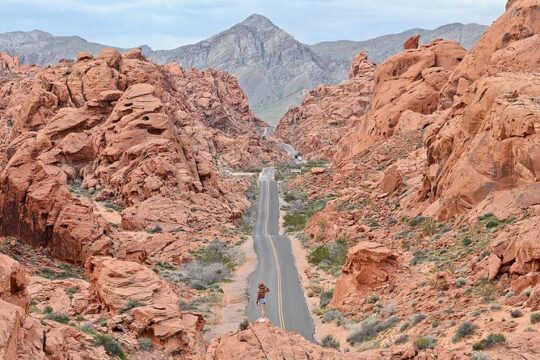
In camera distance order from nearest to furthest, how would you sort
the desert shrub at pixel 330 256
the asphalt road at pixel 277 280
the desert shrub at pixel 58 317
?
the desert shrub at pixel 58 317, the asphalt road at pixel 277 280, the desert shrub at pixel 330 256

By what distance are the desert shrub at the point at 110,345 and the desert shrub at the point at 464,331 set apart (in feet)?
32.5

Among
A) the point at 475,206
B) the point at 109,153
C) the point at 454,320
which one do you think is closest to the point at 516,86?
the point at 475,206

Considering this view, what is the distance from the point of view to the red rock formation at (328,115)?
135m

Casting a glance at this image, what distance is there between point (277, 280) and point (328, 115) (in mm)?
109025

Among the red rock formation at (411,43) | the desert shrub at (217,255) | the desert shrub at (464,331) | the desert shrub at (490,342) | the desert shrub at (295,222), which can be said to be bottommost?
the desert shrub at (295,222)

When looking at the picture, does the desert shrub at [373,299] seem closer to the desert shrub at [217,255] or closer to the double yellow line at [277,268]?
the double yellow line at [277,268]

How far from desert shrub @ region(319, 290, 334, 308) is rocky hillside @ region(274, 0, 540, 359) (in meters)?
0.12

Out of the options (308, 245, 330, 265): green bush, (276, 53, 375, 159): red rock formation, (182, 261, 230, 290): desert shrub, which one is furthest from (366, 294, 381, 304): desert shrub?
(276, 53, 375, 159): red rock formation

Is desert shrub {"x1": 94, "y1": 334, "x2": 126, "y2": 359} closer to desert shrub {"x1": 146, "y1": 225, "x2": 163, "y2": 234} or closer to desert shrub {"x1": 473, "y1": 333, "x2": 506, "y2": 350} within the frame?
desert shrub {"x1": 473, "y1": 333, "x2": 506, "y2": 350}

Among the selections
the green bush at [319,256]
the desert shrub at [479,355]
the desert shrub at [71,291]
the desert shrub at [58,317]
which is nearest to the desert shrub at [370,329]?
the desert shrub at [479,355]

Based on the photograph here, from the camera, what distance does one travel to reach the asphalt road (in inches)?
1178

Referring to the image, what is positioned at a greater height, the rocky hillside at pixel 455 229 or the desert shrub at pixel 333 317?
the rocky hillside at pixel 455 229

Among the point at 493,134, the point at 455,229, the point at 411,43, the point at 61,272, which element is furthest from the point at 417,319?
the point at 411,43

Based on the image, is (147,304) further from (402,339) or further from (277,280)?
(277,280)
